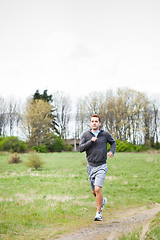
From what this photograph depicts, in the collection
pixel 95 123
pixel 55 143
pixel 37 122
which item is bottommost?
pixel 55 143

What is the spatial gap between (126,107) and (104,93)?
496cm

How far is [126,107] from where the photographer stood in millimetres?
47250

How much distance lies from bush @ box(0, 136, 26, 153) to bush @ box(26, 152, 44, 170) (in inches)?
661

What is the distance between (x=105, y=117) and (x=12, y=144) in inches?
615

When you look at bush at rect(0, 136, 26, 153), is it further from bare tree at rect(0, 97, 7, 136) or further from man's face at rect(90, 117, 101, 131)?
man's face at rect(90, 117, 101, 131)

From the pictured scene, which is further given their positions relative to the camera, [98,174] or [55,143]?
A: [55,143]

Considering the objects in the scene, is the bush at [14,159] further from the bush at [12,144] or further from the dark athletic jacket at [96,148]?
the dark athletic jacket at [96,148]

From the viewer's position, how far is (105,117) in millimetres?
45344

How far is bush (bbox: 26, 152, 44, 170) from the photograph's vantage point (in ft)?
80.4

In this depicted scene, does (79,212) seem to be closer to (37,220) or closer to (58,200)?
(37,220)

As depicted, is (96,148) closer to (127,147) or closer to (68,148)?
(127,147)

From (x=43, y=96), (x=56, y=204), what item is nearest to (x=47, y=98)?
(x=43, y=96)

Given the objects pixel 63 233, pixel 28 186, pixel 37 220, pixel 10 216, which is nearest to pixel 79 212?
pixel 37 220

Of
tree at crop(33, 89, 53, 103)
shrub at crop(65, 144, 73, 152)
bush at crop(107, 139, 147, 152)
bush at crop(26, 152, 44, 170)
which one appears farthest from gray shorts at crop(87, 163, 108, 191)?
tree at crop(33, 89, 53, 103)
